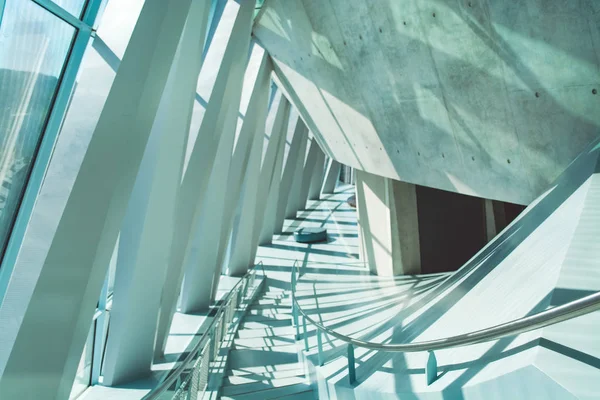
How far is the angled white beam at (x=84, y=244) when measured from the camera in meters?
6.43

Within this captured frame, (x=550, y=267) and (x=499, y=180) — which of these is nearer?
(x=550, y=267)

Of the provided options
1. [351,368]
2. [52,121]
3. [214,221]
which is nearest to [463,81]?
[351,368]

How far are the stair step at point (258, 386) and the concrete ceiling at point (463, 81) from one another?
5493 millimetres

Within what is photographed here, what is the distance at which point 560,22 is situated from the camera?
23.7 feet

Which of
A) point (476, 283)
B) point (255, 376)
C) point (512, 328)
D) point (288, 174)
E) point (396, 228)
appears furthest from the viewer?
point (288, 174)

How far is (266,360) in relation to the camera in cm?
1176

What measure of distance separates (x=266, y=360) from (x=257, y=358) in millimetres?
284

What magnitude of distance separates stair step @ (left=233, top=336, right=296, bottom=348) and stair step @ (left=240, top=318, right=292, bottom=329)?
4.27 feet

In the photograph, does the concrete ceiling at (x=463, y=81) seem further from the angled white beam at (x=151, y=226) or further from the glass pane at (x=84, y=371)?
the glass pane at (x=84, y=371)

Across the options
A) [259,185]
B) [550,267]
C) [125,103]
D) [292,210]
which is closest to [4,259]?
[125,103]

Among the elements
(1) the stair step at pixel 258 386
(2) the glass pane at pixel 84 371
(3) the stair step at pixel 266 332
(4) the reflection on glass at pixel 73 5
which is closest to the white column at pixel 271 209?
(3) the stair step at pixel 266 332

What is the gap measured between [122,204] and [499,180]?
274 inches

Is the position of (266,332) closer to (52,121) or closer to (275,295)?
(275,295)

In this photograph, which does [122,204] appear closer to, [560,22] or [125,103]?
[125,103]
